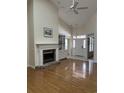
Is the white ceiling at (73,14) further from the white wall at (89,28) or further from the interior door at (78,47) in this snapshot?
the interior door at (78,47)

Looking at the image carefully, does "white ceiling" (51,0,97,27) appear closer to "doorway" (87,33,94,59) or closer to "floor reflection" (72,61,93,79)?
"doorway" (87,33,94,59)

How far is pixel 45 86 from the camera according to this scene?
12.4 feet

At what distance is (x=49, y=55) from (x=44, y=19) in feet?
7.47

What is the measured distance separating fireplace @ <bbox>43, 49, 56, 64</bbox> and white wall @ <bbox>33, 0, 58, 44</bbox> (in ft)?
1.92

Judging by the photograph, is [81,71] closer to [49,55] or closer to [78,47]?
[49,55]

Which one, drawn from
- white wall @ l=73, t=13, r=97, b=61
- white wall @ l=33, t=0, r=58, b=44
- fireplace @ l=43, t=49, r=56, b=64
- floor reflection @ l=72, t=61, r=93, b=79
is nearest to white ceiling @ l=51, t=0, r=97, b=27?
white wall @ l=73, t=13, r=97, b=61

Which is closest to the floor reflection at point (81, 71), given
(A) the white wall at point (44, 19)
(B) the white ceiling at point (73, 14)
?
(A) the white wall at point (44, 19)

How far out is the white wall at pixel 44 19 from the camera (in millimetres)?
6461

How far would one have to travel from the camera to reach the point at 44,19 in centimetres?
696

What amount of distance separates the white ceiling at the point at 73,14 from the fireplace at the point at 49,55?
287 cm

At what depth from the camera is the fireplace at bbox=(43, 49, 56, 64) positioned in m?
7.03
